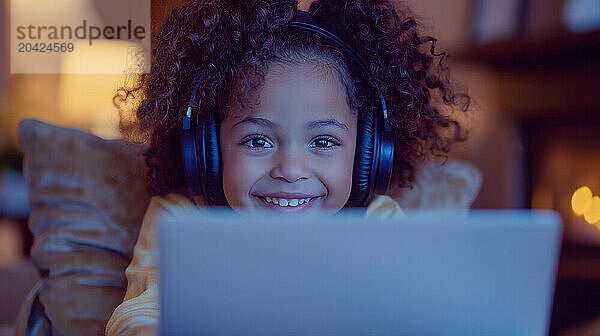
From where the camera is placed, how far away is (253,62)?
33.4 inches

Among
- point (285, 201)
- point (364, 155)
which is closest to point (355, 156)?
point (364, 155)

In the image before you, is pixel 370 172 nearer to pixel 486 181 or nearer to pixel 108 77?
pixel 108 77

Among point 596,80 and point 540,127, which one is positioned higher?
point 596,80

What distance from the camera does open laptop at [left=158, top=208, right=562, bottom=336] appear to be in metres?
0.42

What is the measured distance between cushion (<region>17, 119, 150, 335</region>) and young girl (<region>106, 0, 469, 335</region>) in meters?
0.08

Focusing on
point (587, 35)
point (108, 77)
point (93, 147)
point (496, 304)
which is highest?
point (587, 35)

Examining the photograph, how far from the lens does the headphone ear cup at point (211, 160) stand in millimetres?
844

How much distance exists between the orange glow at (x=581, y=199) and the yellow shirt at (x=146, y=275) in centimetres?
69

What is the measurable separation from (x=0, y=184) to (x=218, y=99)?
27.4 inches

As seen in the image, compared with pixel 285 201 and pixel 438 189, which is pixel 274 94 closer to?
pixel 285 201

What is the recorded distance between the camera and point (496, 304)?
46cm

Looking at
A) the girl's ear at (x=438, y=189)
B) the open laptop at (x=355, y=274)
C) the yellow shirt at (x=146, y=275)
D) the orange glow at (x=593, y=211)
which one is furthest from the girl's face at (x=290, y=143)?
the orange glow at (x=593, y=211)

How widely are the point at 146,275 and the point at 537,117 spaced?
1.15 meters

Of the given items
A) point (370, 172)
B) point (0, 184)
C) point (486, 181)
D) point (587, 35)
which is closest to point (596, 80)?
point (587, 35)
